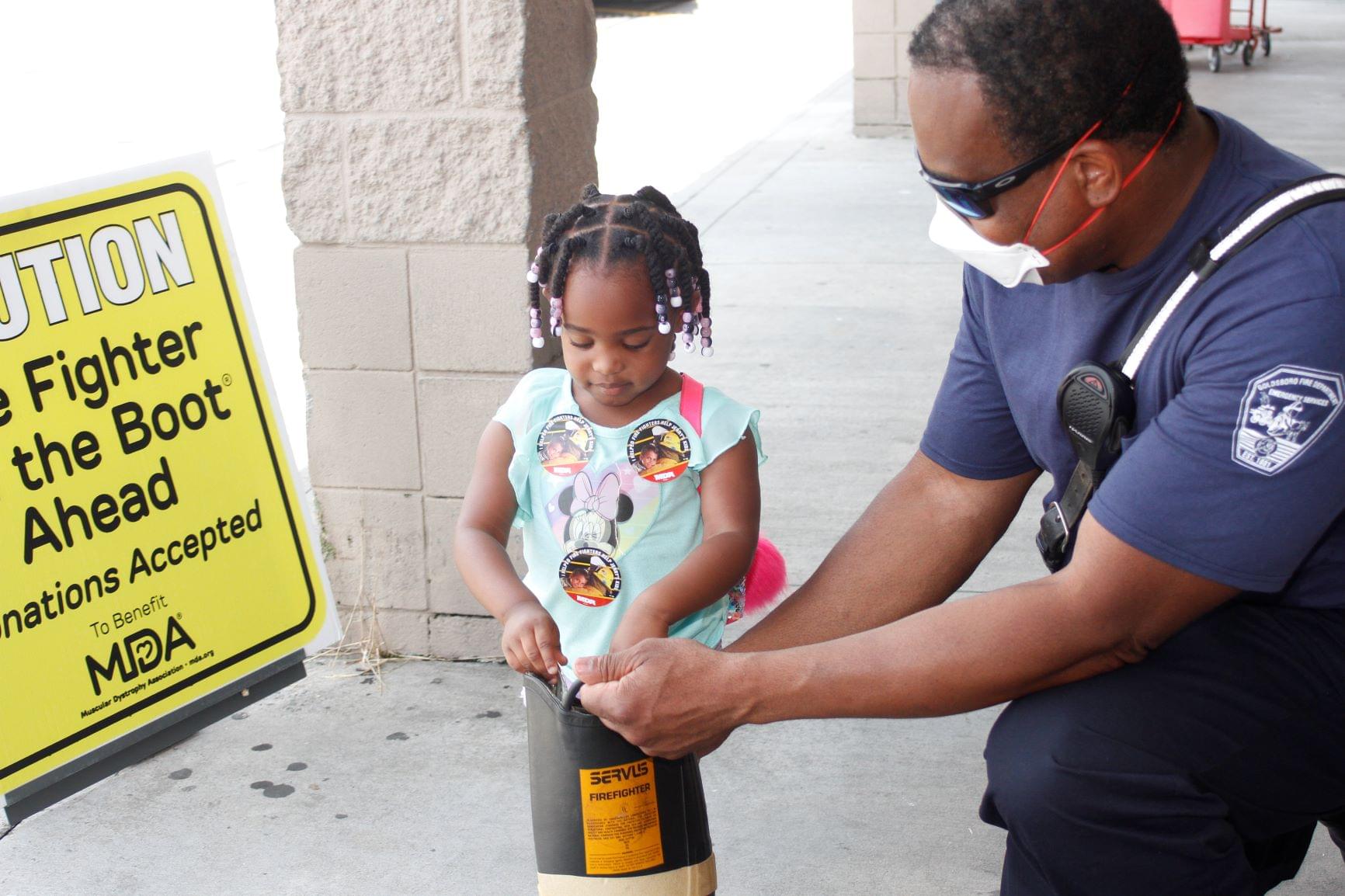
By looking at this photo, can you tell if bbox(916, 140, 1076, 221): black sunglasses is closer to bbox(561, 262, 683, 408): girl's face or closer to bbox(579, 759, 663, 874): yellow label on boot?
bbox(561, 262, 683, 408): girl's face

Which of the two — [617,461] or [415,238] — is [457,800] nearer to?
[617,461]

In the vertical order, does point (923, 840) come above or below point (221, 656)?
below

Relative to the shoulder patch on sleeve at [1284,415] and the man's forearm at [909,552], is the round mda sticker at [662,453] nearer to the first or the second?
the man's forearm at [909,552]

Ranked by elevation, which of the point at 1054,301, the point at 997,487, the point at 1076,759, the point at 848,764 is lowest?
the point at 848,764

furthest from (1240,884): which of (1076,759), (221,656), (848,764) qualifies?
(221,656)

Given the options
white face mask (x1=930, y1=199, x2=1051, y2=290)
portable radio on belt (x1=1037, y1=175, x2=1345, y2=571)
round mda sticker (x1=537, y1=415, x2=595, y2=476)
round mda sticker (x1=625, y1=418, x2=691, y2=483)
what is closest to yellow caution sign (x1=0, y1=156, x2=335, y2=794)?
round mda sticker (x1=537, y1=415, x2=595, y2=476)

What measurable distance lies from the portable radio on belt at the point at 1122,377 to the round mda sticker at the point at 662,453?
1.88 feet

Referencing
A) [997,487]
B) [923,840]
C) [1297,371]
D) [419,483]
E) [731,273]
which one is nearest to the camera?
[1297,371]

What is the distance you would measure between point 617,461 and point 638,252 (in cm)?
33

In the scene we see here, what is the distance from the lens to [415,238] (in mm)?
3354

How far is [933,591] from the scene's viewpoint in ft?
A: 8.45

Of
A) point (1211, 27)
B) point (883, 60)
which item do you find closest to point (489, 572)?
point (883, 60)

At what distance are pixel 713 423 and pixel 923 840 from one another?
1043 millimetres

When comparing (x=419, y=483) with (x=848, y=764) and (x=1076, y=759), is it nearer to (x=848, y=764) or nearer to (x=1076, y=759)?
(x=848, y=764)
